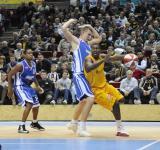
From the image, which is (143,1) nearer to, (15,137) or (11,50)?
(11,50)

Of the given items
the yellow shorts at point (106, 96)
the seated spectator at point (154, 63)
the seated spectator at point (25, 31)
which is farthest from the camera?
the seated spectator at point (25, 31)

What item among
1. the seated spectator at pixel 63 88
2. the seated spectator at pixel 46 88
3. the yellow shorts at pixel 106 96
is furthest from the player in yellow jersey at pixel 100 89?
the seated spectator at pixel 46 88

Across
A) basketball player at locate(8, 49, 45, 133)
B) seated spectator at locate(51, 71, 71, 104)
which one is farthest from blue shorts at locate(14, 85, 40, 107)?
seated spectator at locate(51, 71, 71, 104)

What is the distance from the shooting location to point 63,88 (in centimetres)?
1703

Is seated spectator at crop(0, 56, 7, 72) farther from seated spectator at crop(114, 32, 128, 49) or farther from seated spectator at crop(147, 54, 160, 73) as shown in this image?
seated spectator at crop(147, 54, 160, 73)

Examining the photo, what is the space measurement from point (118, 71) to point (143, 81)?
1.24 meters

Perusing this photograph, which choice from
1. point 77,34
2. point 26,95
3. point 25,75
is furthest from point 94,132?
point 77,34

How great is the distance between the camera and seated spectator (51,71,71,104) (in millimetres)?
16812

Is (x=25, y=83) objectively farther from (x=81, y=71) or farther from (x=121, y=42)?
(x=121, y=42)

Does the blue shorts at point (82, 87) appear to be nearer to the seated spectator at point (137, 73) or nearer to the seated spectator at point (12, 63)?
the seated spectator at point (137, 73)

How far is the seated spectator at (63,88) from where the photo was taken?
16.8 meters

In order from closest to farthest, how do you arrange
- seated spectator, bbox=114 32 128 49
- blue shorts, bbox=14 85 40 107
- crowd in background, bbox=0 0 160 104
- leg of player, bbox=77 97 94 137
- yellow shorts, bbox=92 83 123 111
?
leg of player, bbox=77 97 94 137 → yellow shorts, bbox=92 83 123 111 → blue shorts, bbox=14 85 40 107 → crowd in background, bbox=0 0 160 104 → seated spectator, bbox=114 32 128 49

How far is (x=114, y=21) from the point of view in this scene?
72.1ft

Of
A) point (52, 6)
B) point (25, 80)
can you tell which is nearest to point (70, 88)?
point (25, 80)
